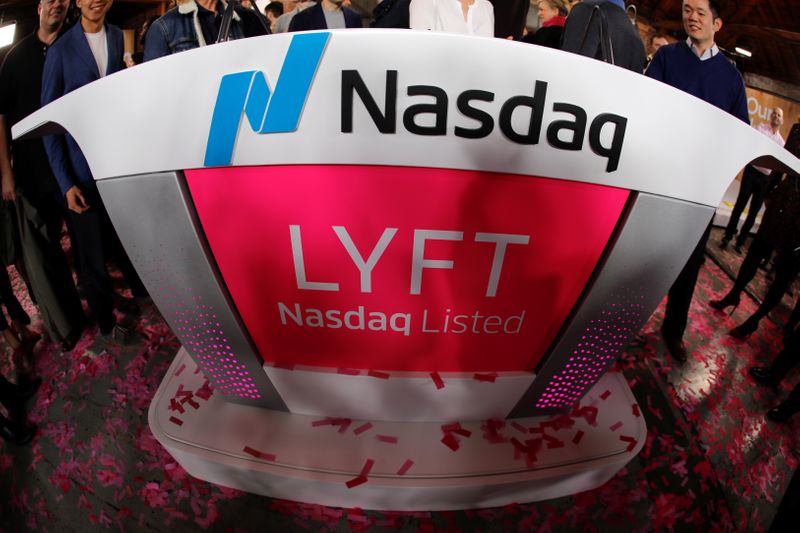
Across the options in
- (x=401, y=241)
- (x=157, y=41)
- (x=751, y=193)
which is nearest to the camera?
(x=401, y=241)

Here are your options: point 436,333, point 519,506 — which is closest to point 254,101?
point 436,333

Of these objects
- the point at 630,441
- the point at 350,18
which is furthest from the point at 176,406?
the point at 350,18

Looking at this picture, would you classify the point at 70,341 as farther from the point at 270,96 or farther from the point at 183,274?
the point at 270,96

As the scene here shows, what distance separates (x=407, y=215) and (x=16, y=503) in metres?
1.88

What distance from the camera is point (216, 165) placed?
1.14m

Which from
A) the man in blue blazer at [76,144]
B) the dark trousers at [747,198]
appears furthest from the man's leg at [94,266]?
the dark trousers at [747,198]

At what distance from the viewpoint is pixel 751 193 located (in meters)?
3.93

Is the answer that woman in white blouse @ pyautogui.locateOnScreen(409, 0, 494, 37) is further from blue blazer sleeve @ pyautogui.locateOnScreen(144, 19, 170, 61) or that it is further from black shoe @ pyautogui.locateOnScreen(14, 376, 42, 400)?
black shoe @ pyautogui.locateOnScreen(14, 376, 42, 400)

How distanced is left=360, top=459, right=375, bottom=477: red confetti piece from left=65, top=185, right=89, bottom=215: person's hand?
177cm

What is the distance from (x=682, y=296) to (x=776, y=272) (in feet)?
2.20

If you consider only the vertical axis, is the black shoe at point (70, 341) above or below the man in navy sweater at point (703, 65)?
below

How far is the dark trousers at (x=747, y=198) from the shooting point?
3707 mm

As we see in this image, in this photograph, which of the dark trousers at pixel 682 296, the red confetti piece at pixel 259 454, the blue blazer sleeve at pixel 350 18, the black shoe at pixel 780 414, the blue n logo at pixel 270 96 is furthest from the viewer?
the blue blazer sleeve at pixel 350 18

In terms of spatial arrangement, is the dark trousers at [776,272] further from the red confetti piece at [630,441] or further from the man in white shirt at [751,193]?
the red confetti piece at [630,441]
